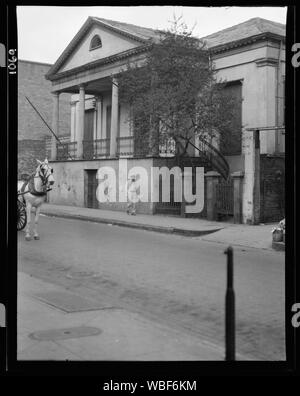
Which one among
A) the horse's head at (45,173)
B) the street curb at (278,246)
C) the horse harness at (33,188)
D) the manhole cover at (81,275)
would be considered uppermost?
the horse's head at (45,173)

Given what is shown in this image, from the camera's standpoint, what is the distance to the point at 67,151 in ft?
73.3

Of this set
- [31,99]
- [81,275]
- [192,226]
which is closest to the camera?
[31,99]

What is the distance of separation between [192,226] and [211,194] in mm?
1666

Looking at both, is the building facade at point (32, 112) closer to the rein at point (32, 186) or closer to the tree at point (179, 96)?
the rein at point (32, 186)

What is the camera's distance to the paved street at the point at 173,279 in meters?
6.10

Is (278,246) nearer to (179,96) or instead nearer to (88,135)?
(179,96)

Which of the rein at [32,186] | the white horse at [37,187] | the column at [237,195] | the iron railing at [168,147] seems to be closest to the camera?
the white horse at [37,187]

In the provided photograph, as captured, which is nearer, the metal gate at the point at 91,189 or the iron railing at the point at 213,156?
the iron railing at the point at 213,156

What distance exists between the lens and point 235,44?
19125 millimetres

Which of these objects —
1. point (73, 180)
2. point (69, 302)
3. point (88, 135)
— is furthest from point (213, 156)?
point (69, 302)

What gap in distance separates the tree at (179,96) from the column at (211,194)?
110 cm

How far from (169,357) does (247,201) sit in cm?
1216

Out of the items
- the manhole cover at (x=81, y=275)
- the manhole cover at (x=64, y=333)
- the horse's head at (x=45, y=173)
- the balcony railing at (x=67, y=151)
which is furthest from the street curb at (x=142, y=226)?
the manhole cover at (x=64, y=333)
